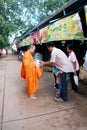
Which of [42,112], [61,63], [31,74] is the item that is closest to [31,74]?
[31,74]

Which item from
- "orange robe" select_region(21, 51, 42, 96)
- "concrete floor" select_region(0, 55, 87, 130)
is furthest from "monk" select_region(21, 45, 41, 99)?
"concrete floor" select_region(0, 55, 87, 130)

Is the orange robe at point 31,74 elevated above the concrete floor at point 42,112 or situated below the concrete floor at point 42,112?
above

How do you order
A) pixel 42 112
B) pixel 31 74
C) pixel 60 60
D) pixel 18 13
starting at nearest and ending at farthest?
pixel 42 112 < pixel 60 60 < pixel 31 74 < pixel 18 13

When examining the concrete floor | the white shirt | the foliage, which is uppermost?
the foliage

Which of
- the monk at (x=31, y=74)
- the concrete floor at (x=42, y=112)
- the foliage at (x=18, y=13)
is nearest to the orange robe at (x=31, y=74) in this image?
the monk at (x=31, y=74)

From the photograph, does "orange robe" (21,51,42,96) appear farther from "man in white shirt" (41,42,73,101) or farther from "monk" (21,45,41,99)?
"man in white shirt" (41,42,73,101)

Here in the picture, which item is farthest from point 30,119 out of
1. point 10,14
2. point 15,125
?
point 10,14

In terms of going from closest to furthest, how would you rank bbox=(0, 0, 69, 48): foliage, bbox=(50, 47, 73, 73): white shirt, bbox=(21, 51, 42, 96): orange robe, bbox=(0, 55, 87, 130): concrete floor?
bbox=(0, 55, 87, 130): concrete floor
bbox=(50, 47, 73, 73): white shirt
bbox=(21, 51, 42, 96): orange robe
bbox=(0, 0, 69, 48): foliage

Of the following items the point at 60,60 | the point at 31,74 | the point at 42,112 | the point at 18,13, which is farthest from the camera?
the point at 18,13

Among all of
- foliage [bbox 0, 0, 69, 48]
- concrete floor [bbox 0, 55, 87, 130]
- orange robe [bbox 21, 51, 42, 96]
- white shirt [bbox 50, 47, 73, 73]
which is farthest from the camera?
foliage [bbox 0, 0, 69, 48]

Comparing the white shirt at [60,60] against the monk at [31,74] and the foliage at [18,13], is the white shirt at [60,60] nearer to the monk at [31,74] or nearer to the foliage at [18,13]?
the monk at [31,74]

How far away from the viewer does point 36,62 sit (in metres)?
7.00

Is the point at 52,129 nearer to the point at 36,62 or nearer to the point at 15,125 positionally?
the point at 15,125

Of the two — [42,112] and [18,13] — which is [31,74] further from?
[18,13]
